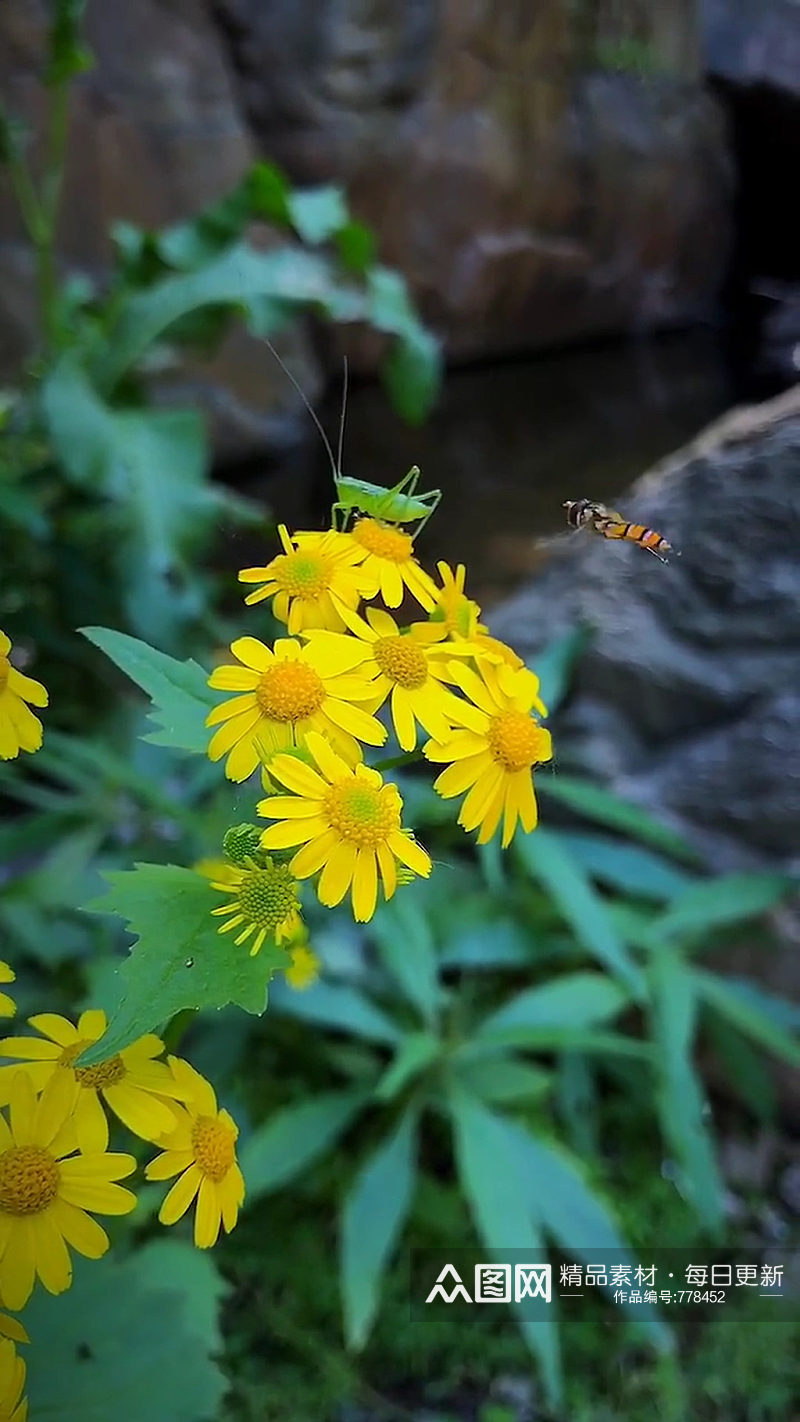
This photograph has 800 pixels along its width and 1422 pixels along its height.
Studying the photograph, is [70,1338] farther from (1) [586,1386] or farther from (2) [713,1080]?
(2) [713,1080]

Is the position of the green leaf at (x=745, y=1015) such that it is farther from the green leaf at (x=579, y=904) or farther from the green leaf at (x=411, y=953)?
the green leaf at (x=411, y=953)

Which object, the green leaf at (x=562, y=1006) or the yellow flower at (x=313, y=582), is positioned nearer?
the yellow flower at (x=313, y=582)

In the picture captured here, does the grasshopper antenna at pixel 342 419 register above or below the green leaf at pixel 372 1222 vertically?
above

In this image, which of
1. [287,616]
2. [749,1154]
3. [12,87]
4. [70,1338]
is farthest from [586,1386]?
[12,87]

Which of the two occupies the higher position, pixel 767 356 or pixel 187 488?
pixel 767 356

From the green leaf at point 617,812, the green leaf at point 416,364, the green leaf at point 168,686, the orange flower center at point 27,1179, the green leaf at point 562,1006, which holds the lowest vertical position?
the green leaf at point 562,1006

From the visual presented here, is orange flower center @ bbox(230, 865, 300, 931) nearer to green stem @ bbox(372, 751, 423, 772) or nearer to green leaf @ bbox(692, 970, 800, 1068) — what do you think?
green stem @ bbox(372, 751, 423, 772)

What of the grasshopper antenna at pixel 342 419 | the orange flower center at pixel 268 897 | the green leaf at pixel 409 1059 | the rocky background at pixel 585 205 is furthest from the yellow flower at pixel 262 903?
the green leaf at pixel 409 1059
